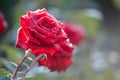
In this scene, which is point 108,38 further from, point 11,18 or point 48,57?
point 48,57

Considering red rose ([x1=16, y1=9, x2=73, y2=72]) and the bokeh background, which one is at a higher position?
the bokeh background

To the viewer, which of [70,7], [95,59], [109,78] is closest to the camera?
[109,78]

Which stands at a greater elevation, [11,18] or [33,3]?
[11,18]

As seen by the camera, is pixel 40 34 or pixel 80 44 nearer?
pixel 40 34

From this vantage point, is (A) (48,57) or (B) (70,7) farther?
(B) (70,7)

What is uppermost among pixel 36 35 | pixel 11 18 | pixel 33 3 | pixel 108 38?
pixel 108 38

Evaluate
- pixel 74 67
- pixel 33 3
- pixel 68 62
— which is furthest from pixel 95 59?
pixel 68 62

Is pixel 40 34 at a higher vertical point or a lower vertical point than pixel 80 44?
lower

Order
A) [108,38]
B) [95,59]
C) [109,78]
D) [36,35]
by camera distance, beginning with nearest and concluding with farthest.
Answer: [36,35], [109,78], [95,59], [108,38]

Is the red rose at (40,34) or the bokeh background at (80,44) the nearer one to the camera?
the red rose at (40,34)

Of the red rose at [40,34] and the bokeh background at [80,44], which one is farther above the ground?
the bokeh background at [80,44]

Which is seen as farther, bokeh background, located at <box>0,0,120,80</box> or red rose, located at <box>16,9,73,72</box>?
bokeh background, located at <box>0,0,120,80</box>
